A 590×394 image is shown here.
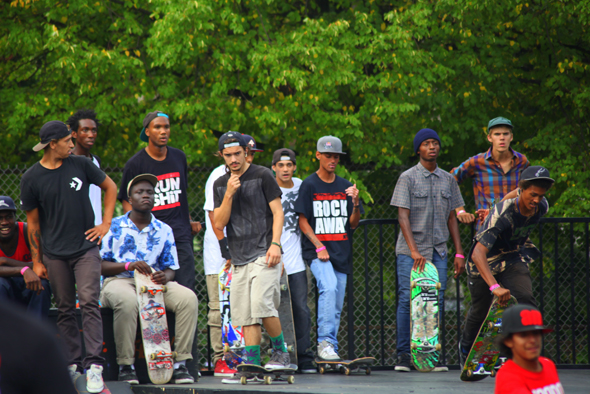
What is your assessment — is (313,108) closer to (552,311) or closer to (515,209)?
(552,311)

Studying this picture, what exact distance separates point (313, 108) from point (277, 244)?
6024 mm

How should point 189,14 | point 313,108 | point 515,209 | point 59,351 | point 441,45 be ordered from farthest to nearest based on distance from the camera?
point 441,45 → point 313,108 → point 189,14 → point 515,209 → point 59,351

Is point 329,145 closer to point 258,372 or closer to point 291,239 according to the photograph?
point 291,239

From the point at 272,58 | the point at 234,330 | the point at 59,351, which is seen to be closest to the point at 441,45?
the point at 272,58

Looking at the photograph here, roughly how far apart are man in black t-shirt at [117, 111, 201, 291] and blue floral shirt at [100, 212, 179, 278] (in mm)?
301

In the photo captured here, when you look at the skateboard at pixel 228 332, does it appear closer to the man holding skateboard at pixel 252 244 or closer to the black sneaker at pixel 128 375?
the man holding skateboard at pixel 252 244

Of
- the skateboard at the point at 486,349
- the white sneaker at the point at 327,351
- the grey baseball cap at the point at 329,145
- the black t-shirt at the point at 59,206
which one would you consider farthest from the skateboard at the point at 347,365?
the black t-shirt at the point at 59,206

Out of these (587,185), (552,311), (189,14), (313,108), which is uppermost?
(189,14)

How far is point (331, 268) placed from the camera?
6266 mm

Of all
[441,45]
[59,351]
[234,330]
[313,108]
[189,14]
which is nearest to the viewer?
[59,351]

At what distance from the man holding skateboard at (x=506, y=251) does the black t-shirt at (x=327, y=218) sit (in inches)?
50.9

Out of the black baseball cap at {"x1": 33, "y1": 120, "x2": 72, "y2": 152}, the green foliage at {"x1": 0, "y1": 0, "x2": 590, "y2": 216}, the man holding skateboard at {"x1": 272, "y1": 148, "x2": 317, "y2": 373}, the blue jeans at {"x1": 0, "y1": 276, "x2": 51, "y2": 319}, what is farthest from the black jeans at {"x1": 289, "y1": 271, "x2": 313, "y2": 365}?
the green foliage at {"x1": 0, "y1": 0, "x2": 590, "y2": 216}

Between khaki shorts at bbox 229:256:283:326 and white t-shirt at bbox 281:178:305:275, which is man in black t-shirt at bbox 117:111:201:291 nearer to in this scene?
khaki shorts at bbox 229:256:283:326

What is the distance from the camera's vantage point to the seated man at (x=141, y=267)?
5.42 m
